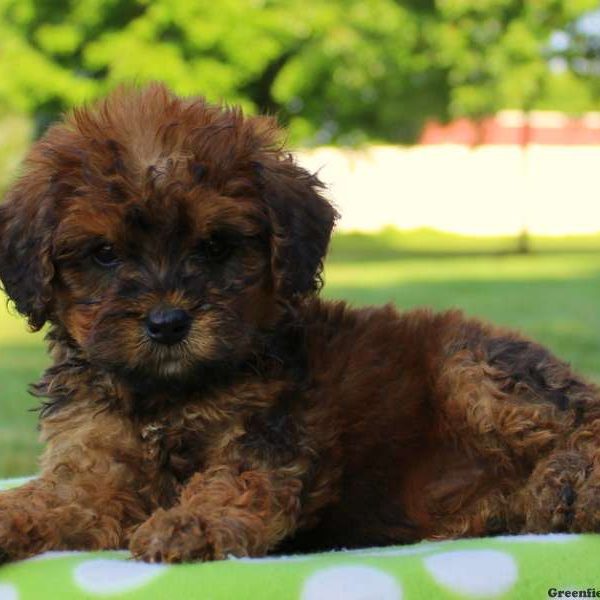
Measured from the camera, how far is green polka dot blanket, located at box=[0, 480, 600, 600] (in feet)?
13.0

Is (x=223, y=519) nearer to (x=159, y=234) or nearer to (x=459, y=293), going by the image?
(x=159, y=234)

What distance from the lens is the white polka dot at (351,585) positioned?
4.00m

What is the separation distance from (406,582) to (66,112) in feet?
8.60

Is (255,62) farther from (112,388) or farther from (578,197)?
(112,388)

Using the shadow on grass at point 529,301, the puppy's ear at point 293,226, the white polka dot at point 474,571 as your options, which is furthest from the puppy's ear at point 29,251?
the shadow on grass at point 529,301

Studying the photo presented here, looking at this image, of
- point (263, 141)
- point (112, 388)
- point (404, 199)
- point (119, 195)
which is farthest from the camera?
point (404, 199)

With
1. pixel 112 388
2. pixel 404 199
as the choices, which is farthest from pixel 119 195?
pixel 404 199

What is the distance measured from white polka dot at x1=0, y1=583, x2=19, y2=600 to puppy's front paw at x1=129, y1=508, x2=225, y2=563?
1.41ft

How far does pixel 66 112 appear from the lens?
5359mm

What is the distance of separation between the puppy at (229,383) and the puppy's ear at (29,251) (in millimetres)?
10

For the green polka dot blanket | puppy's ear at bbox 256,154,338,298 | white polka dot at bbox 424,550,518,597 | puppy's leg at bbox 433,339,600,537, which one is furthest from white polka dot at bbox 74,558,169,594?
puppy's leg at bbox 433,339,600,537

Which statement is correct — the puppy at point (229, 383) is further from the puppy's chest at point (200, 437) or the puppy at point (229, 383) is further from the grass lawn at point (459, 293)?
the grass lawn at point (459, 293)

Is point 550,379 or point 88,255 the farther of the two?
point 550,379

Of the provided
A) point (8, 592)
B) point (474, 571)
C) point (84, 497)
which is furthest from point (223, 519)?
point (474, 571)
